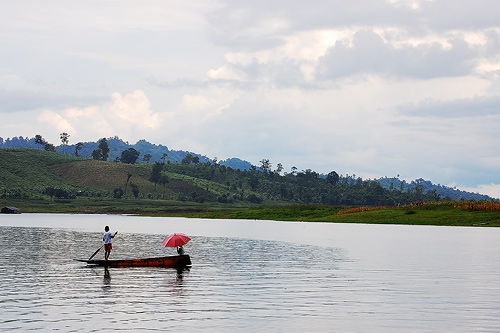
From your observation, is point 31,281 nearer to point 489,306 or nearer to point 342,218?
point 489,306

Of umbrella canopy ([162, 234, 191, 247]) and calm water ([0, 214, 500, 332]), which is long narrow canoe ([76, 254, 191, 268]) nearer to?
calm water ([0, 214, 500, 332])

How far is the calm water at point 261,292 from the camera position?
28.6 m

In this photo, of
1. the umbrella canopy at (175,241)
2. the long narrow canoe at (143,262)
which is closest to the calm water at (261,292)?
the long narrow canoe at (143,262)

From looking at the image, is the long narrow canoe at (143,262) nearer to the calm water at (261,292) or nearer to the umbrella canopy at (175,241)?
the calm water at (261,292)

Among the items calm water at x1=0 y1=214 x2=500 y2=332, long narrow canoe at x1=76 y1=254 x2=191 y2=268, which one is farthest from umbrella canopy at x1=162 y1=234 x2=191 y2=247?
calm water at x1=0 y1=214 x2=500 y2=332

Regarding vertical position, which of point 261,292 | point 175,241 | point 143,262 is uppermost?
point 175,241

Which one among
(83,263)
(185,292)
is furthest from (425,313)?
(83,263)

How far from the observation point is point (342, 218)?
148500 millimetres

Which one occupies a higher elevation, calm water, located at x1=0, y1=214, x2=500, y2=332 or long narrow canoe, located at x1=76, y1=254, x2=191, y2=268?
long narrow canoe, located at x1=76, y1=254, x2=191, y2=268

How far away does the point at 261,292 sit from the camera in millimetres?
38125

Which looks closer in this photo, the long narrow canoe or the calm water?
the calm water

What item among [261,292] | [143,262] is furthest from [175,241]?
[261,292]

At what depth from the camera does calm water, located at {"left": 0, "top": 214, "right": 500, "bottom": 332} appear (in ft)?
93.8

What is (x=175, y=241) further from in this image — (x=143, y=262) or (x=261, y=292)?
(x=261, y=292)
